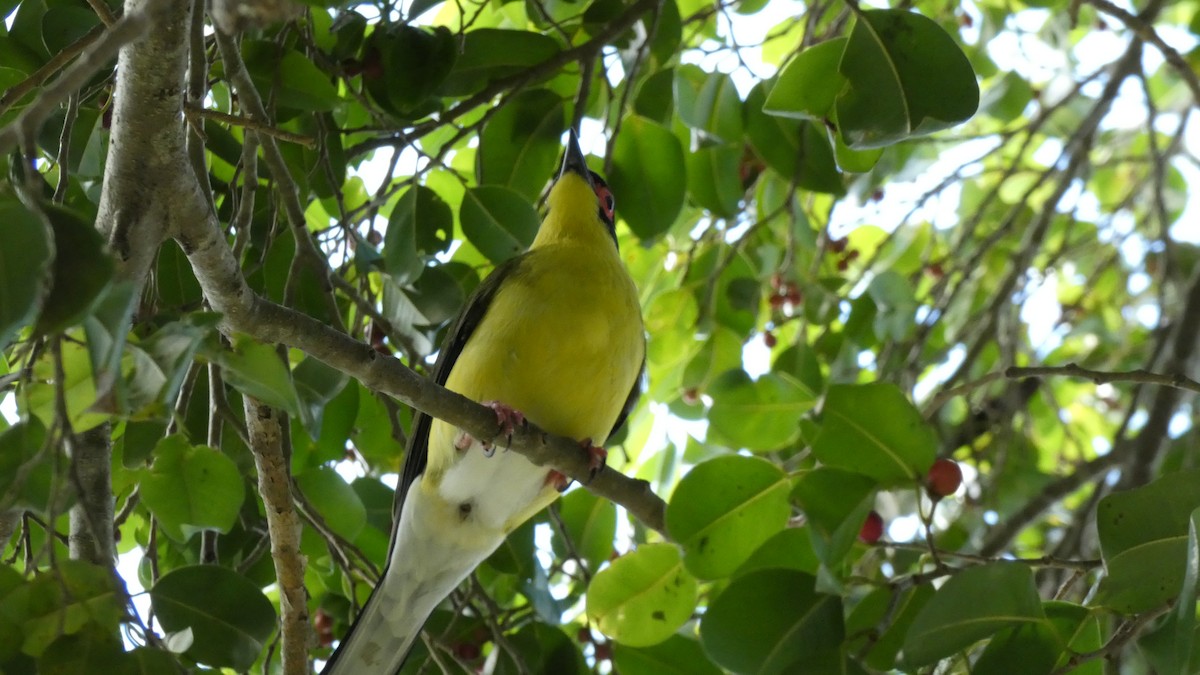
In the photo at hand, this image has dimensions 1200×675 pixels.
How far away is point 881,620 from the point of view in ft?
8.32

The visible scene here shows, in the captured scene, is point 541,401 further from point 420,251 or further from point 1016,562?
point 1016,562

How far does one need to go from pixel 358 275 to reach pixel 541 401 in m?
0.63

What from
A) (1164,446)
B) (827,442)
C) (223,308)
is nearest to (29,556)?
(223,308)

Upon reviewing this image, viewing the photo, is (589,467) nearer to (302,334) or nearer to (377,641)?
(377,641)

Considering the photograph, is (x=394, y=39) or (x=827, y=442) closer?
(x=827, y=442)

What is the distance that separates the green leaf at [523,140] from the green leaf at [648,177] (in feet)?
0.76

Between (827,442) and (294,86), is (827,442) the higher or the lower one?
the lower one

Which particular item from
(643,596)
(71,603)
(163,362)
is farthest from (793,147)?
(71,603)

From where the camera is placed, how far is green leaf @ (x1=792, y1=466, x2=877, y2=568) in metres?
2.59

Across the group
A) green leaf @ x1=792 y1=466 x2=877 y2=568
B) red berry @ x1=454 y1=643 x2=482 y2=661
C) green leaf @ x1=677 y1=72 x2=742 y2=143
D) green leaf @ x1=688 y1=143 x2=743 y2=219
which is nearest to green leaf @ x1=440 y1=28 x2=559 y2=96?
green leaf @ x1=677 y1=72 x2=742 y2=143

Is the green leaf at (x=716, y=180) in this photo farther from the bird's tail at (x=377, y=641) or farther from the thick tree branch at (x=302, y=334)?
the bird's tail at (x=377, y=641)

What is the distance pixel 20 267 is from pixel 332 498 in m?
1.70

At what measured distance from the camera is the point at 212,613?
2244 millimetres

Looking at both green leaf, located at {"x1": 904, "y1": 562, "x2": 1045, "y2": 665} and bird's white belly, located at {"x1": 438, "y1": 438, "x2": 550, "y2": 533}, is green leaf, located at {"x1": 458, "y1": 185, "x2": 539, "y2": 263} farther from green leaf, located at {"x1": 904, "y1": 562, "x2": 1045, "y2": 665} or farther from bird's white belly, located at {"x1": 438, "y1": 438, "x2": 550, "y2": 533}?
green leaf, located at {"x1": 904, "y1": 562, "x2": 1045, "y2": 665}
